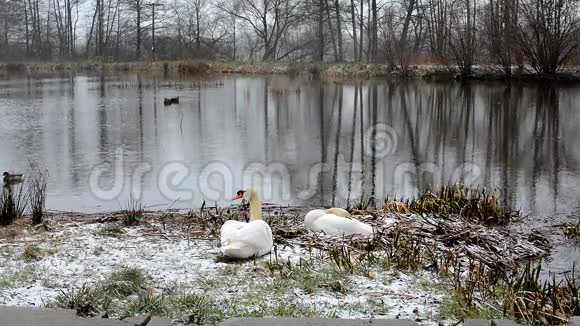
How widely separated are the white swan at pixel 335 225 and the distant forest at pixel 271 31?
2846cm

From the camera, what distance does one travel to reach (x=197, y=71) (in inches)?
→ 1785

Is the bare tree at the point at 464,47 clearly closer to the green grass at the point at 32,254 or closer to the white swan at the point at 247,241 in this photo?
the white swan at the point at 247,241

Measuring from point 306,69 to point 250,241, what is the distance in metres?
36.2

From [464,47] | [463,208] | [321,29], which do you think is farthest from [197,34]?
[463,208]

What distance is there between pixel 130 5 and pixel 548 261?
5755 centimetres

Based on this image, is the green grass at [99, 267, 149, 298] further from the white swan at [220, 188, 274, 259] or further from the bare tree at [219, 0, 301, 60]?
the bare tree at [219, 0, 301, 60]

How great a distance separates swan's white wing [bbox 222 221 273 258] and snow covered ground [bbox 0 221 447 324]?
0.09 meters

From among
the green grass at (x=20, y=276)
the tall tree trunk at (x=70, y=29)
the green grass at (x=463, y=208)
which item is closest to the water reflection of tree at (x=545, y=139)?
the green grass at (x=463, y=208)

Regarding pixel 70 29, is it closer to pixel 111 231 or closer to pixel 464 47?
pixel 464 47

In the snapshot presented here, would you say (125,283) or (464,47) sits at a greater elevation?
(464,47)

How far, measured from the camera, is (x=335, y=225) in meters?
5.75

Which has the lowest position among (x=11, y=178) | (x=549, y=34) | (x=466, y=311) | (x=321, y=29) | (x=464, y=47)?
(x=466, y=311)

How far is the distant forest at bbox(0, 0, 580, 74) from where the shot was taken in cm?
3409

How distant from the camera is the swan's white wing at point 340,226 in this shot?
5.66 metres
